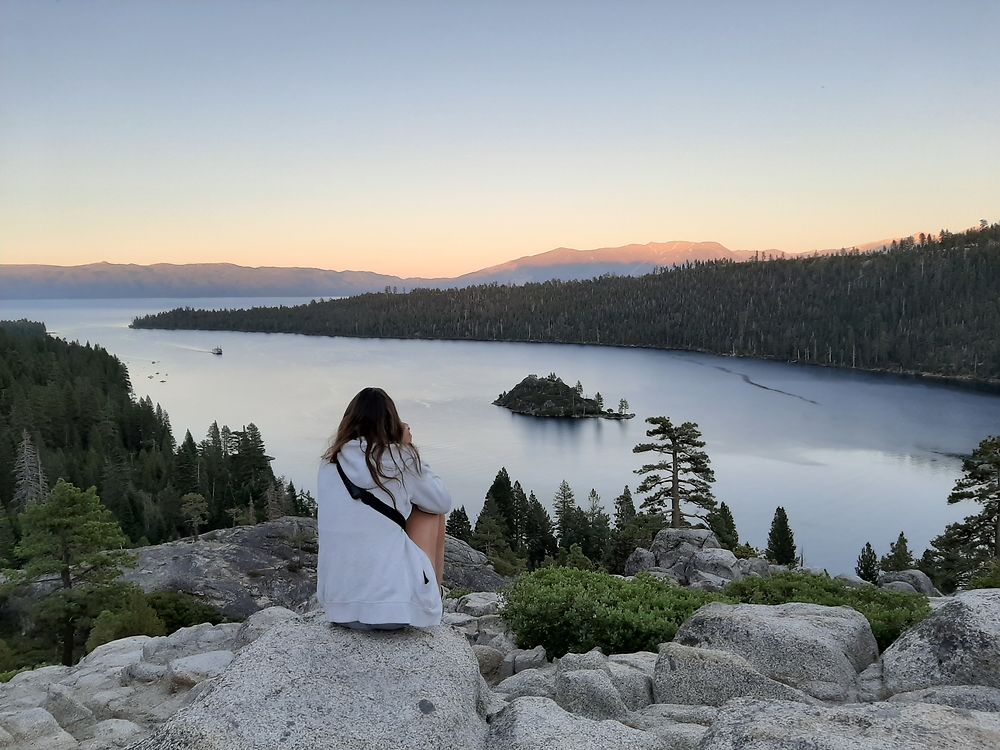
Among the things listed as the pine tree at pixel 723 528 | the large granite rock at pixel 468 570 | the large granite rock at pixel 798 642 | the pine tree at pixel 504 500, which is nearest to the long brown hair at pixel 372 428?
the large granite rock at pixel 798 642

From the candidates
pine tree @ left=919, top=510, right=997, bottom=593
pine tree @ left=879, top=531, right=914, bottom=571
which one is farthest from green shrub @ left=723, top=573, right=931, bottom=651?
pine tree @ left=879, top=531, right=914, bottom=571

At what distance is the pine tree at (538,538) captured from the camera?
50969 mm

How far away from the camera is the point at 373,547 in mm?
4684

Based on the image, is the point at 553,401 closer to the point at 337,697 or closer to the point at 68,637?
the point at 68,637

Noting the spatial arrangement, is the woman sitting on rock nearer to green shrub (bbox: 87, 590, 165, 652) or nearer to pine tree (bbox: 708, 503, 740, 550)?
green shrub (bbox: 87, 590, 165, 652)

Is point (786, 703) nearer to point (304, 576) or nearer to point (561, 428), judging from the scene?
point (304, 576)

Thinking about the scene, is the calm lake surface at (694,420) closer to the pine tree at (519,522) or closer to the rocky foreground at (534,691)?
the pine tree at (519,522)

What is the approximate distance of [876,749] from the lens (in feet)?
12.4

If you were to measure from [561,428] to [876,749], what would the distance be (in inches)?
3841

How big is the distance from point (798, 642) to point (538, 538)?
45.3 m

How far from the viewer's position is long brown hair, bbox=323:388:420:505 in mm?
4855

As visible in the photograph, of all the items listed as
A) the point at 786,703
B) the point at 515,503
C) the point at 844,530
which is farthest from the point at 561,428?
the point at 786,703

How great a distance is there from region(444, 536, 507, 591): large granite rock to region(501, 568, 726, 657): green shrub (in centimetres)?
2230

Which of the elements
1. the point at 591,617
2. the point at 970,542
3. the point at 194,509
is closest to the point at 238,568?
the point at 591,617
